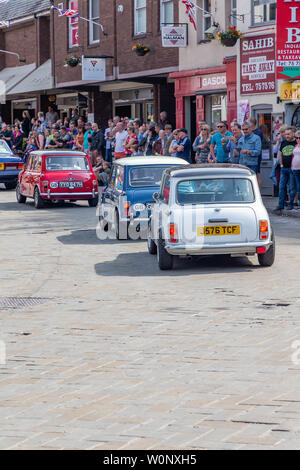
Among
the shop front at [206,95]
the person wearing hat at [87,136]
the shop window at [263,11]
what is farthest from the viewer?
the person wearing hat at [87,136]

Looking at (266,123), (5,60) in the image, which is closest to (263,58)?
(266,123)

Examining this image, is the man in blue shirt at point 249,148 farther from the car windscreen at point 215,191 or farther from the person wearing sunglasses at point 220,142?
the car windscreen at point 215,191

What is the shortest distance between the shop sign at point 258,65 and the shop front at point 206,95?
2.37 feet

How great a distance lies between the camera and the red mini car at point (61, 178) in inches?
886

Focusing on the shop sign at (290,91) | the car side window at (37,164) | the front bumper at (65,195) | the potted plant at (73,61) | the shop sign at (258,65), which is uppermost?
the potted plant at (73,61)

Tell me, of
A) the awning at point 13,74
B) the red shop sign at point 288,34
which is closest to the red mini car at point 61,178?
the red shop sign at point 288,34

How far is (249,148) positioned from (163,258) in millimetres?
8960

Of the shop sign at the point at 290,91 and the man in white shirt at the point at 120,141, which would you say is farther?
the man in white shirt at the point at 120,141

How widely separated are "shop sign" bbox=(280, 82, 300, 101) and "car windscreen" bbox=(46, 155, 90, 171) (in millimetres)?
5692

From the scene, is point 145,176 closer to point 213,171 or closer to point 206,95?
point 213,171

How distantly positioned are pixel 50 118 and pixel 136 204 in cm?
2492

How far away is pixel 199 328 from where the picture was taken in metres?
8.55

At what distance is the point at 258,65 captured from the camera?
26.5 m

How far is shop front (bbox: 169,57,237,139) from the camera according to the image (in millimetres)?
28141
